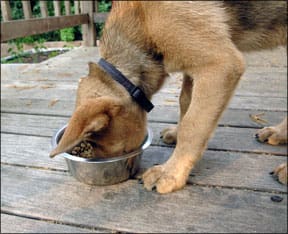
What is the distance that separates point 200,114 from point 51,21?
121 inches

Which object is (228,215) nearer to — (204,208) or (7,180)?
(204,208)

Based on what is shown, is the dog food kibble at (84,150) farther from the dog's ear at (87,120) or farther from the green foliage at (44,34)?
the green foliage at (44,34)

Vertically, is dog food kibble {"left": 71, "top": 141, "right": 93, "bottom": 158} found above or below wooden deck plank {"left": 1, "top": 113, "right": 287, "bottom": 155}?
above

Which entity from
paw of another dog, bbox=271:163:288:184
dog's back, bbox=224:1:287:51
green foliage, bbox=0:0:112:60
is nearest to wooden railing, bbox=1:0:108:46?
green foliage, bbox=0:0:112:60

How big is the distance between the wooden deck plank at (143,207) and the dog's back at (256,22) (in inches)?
32.0

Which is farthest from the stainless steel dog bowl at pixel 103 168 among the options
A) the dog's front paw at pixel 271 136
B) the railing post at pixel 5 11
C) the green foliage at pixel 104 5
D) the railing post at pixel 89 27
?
the green foliage at pixel 104 5

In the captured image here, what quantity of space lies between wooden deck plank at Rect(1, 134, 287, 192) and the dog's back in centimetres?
65

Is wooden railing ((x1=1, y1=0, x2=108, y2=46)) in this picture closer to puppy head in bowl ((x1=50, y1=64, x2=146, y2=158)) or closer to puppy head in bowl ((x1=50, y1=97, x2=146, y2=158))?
puppy head in bowl ((x1=50, y1=64, x2=146, y2=158))

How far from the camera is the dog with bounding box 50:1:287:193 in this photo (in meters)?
1.59

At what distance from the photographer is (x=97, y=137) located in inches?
65.2

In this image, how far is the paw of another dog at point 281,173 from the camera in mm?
1745

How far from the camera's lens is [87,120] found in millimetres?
1438

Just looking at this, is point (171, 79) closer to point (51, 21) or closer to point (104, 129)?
point (104, 129)

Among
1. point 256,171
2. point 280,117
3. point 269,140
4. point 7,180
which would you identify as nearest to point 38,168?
point 7,180
